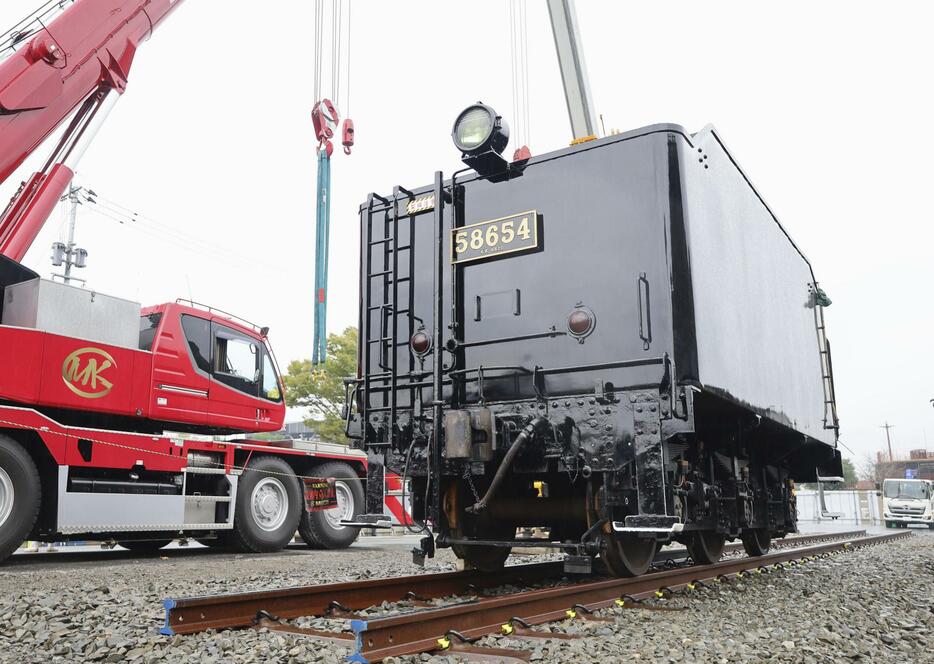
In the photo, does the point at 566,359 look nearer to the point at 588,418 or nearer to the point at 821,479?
the point at 588,418

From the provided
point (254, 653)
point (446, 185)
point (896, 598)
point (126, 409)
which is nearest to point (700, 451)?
point (896, 598)

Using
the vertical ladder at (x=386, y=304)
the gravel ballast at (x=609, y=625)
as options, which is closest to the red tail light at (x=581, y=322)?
the vertical ladder at (x=386, y=304)

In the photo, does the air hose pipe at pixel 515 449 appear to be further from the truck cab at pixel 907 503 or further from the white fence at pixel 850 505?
the white fence at pixel 850 505

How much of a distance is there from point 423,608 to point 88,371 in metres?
5.60

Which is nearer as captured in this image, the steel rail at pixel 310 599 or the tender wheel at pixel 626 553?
the steel rail at pixel 310 599

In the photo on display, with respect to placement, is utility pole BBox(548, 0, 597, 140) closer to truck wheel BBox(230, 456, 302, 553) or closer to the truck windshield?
truck wheel BBox(230, 456, 302, 553)

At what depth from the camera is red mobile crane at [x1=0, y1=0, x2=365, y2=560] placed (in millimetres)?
7797

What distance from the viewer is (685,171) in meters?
4.77

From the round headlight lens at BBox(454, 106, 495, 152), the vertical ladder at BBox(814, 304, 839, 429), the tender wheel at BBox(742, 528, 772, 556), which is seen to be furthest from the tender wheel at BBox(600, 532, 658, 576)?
the vertical ladder at BBox(814, 304, 839, 429)

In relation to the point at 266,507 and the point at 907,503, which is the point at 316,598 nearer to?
the point at 266,507

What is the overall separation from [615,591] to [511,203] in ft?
8.74

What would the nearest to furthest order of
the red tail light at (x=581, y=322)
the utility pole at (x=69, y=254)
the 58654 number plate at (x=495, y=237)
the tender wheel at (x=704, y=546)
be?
the red tail light at (x=581, y=322) < the 58654 number plate at (x=495, y=237) < the tender wheel at (x=704, y=546) < the utility pole at (x=69, y=254)

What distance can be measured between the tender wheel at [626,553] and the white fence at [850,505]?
25.2 m

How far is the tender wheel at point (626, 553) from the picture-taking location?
493cm
